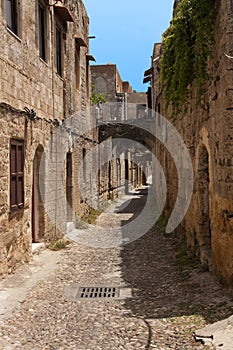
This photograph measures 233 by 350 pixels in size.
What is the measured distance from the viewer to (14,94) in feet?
22.3

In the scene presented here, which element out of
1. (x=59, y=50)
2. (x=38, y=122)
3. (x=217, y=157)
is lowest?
(x=217, y=157)

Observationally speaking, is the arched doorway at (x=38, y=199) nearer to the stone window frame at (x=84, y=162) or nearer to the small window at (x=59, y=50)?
the small window at (x=59, y=50)

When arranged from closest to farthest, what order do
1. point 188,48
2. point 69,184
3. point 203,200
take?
1. point 188,48
2. point 203,200
3. point 69,184

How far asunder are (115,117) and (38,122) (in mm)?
15394

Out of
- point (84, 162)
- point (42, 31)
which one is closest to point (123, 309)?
point (42, 31)

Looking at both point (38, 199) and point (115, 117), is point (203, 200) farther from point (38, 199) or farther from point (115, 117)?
point (115, 117)

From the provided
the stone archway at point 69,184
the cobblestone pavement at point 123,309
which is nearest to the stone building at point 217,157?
the cobblestone pavement at point 123,309

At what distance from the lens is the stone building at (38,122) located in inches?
254

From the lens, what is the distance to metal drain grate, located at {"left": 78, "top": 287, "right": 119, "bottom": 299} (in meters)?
5.62

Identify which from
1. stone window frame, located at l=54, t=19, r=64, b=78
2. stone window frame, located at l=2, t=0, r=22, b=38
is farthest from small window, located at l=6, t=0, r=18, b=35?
stone window frame, located at l=54, t=19, r=64, b=78

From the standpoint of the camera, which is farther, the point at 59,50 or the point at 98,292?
the point at 59,50

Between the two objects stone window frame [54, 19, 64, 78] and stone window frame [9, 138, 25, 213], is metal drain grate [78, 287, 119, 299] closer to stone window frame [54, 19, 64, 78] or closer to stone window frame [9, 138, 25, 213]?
stone window frame [9, 138, 25, 213]

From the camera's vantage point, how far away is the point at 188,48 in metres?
6.19

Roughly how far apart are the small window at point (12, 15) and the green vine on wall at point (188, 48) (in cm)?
262
